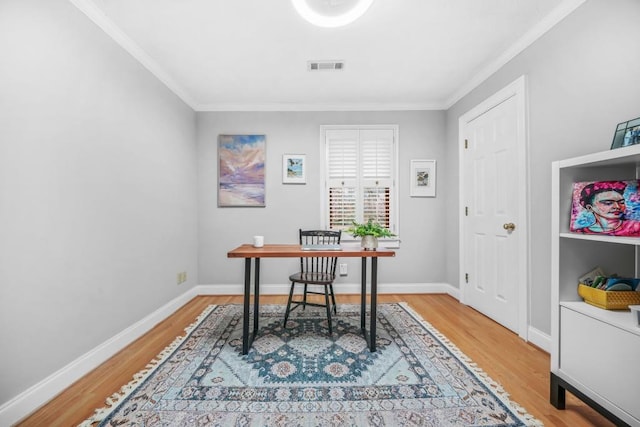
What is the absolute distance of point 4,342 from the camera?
1.39 m

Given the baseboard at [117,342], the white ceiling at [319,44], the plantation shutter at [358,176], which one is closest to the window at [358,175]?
the plantation shutter at [358,176]

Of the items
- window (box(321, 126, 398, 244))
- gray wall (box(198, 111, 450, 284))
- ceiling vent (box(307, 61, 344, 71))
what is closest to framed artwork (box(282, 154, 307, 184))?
gray wall (box(198, 111, 450, 284))

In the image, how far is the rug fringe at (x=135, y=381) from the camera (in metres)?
1.45

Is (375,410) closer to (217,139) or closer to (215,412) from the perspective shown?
(215,412)

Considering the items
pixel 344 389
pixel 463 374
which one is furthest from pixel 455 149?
pixel 344 389

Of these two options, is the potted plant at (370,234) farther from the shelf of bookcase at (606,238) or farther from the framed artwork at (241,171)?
the framed artwork at (241,171)

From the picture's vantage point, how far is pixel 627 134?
1.40 meters

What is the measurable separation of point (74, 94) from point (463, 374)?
321 centimetres

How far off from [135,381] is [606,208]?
285cm

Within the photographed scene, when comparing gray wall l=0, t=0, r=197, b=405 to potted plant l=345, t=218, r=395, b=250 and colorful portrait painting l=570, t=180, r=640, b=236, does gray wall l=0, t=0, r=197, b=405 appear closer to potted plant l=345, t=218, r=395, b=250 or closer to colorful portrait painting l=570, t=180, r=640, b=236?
potted plant l=345, t=218, r=395, b=250

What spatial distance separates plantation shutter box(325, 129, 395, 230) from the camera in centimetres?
370

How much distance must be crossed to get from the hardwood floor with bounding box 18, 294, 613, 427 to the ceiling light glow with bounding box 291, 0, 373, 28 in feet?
8.46

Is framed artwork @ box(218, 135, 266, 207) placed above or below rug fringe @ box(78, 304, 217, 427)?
above

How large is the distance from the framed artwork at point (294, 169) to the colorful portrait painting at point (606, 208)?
277 cm
